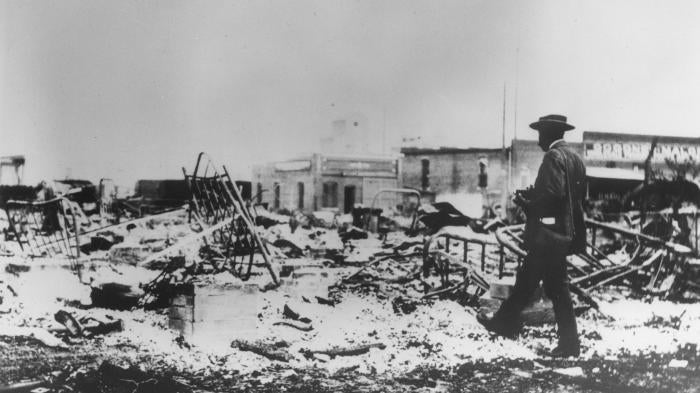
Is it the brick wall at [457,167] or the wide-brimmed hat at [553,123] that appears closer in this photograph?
the wide-brimmed hat at [553,123]

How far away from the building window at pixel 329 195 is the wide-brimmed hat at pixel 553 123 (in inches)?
186

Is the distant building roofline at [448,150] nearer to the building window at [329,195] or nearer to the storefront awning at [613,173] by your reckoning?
the storefront awning at [613,173]

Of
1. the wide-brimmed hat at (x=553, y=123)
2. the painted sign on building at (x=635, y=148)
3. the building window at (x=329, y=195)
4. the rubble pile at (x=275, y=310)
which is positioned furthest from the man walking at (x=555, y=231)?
the building window at (x=329, y=195)

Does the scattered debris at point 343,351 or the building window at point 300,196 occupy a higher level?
the building window at point 300,196

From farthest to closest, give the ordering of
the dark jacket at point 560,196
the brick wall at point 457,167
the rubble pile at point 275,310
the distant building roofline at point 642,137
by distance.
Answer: the brick wall at point 457,167 < the distant building roofline at point 642,137 < the dark jacket at point 560,196 < the rubble pile at point 275,310

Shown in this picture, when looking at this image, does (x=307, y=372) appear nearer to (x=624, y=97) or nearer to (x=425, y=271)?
(x=425, y=271)

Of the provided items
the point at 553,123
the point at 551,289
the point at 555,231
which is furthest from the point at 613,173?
the point at 551,289

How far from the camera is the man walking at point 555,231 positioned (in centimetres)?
355

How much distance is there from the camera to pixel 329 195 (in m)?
8.67

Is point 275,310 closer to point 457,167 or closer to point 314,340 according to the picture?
point 314,340

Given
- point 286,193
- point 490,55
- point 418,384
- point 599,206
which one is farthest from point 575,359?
point 286,193

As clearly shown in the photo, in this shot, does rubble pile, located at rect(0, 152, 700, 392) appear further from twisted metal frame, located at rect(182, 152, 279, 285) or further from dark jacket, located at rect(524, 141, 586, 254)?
dark jacket, located at rect(524, 141, 586, 254)

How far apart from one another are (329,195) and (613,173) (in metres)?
4.79

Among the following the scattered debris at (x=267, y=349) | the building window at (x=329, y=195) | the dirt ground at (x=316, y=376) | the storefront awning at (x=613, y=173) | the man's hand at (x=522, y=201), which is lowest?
the dirt ground at (x=316, y=376)
